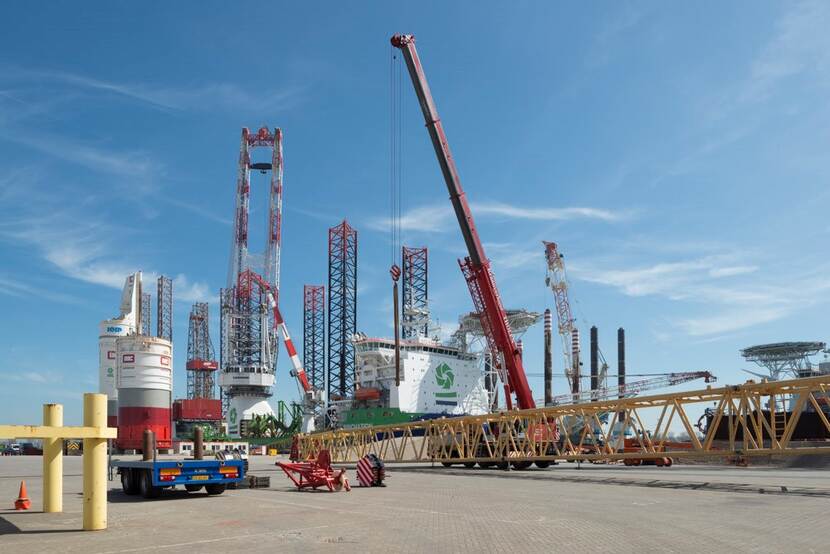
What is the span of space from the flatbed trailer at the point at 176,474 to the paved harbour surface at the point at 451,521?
509 millimetres

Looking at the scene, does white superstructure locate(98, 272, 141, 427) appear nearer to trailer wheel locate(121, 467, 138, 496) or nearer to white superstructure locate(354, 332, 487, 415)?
white superstructure locate(354, 332, 487, 415)

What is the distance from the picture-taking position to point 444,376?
232 feet

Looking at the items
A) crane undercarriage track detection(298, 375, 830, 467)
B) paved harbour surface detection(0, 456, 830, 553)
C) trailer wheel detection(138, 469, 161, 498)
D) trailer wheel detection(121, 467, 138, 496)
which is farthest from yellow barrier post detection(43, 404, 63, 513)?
crane undercarriage track detection(298, 375, 830, 467)

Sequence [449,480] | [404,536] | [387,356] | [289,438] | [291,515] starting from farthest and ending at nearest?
[289,438]
[387,356]
[449,480]
[291,515]
[404,536]

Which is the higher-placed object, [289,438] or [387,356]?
[387,356]

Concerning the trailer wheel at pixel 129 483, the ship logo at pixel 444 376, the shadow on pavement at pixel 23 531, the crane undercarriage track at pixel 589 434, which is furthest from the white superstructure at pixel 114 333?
the shadow on pavement at pixel 23 531

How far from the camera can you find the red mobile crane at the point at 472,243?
46656 millimetres

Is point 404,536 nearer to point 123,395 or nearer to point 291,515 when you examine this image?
point 291,515

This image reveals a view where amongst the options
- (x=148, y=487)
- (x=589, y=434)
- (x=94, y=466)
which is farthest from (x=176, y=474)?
(x=589, y=434)

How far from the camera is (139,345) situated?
5125 cm

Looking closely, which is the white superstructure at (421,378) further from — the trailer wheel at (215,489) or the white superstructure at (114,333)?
the trailer wheel at (215,489)

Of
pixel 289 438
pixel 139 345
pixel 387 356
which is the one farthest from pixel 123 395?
pixel 289 438

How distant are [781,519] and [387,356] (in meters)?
57.9

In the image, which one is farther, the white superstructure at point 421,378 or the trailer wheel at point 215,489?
the white superstructure at point 421,378
